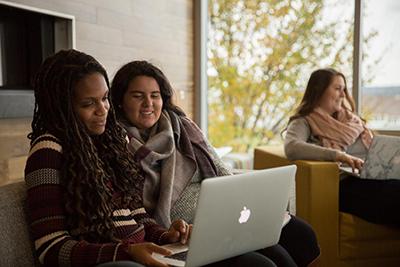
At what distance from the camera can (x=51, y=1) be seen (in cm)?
258

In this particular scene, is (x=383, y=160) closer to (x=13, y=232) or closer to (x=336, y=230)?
(x=336, y=230)

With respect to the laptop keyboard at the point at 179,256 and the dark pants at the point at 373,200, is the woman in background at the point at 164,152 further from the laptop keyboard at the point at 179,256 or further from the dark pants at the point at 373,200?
the dark pants at the point at 373,200

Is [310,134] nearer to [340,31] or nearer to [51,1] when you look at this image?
[340,31]

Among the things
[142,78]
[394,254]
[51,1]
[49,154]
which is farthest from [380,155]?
[51,1]

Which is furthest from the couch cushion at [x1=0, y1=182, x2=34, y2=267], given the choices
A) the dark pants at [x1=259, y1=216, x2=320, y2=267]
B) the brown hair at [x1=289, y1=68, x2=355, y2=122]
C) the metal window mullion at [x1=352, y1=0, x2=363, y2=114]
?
the metal window mullion at [x1=352, y1=0, x2=363, y2=114]

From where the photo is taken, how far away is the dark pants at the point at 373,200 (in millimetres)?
2139

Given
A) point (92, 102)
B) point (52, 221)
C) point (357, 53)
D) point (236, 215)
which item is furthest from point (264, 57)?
point (52, 221)

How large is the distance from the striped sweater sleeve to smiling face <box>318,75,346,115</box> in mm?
1757

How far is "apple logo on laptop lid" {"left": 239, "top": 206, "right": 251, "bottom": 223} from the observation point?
1.18 m

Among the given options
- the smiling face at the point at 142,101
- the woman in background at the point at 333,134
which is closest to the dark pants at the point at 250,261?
the smiling face at the point at 142,101

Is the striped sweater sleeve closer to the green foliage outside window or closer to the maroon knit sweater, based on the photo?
the maroon knit sweater

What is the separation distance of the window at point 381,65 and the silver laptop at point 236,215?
2436 mm

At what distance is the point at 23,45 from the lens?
2578 mm

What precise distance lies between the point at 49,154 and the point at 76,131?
0.32 feet
